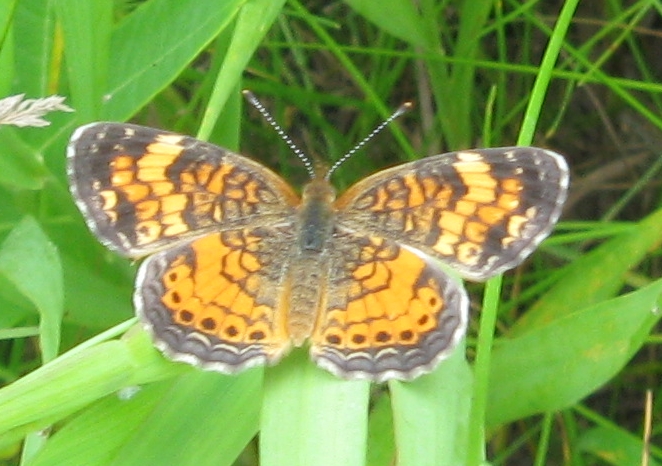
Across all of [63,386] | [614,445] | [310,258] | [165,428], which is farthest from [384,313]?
[614,445]

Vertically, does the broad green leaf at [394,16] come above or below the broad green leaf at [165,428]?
above

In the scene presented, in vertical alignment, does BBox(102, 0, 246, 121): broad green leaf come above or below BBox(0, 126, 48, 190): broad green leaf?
above

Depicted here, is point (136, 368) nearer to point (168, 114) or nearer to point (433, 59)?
point (168, 114)

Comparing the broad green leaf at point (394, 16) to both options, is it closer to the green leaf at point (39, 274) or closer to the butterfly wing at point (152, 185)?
the butterfly wing at point (152, 185)

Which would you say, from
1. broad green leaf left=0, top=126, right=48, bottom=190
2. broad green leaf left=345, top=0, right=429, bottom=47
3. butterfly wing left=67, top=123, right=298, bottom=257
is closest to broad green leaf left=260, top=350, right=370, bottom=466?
butterfly wing left=67, top=123, right=298, bottom=257

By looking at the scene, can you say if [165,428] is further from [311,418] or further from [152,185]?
[152,185]

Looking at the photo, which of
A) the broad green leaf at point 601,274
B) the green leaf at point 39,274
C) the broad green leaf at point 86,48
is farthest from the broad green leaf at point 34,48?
the broad green leaf at point 601,274

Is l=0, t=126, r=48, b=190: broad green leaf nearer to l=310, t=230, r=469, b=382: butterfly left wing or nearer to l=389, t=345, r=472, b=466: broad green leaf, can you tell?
l=310, t=230, r=469, b=382: butterfly left wing
